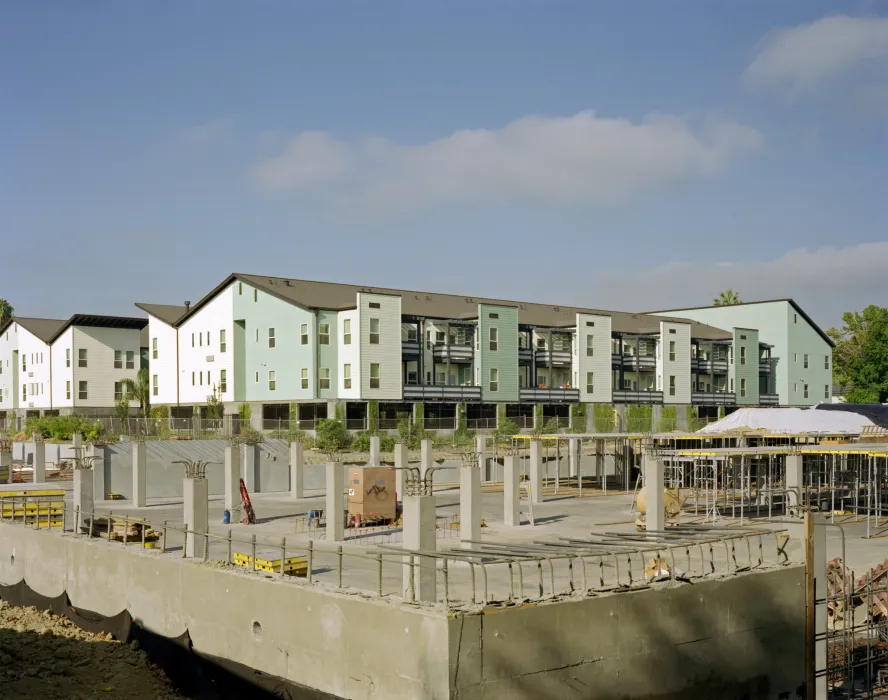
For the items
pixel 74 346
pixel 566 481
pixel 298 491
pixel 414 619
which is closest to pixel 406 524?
pixel 414 619

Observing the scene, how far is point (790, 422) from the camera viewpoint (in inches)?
2255

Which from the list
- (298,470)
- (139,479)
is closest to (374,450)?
(298,470)

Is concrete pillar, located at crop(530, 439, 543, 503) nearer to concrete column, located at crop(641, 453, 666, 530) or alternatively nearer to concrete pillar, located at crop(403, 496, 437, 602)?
concrete column, located at crop(641, 453, 666, 530)

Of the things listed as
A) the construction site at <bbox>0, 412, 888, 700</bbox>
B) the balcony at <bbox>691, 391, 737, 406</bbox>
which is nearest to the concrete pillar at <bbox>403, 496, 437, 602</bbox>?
the construction site at <bbox>0, 412, 888, 700</bbox>

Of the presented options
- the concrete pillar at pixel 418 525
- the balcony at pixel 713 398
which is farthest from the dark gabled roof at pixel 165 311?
the concrete pillar at pixel 418 525

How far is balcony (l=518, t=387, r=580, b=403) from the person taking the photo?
74.2 m

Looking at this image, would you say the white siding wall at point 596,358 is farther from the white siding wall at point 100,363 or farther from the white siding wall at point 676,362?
the white siding wall at point 100,363

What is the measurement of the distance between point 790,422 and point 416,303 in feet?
95.6

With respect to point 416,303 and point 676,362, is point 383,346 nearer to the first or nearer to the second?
point 416,303

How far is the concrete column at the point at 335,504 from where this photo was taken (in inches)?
1329

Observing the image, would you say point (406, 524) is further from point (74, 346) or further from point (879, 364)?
point (879, 364)

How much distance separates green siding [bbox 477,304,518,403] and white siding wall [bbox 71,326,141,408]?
32.9 meters

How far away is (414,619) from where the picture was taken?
1633 cm

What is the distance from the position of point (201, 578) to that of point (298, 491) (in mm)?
27823
